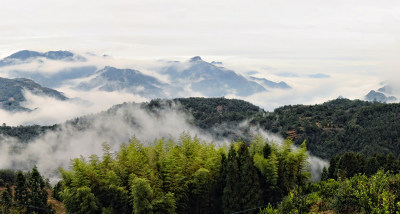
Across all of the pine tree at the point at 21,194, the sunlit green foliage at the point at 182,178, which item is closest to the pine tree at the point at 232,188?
the sunlit green foliage at the point at 182,178

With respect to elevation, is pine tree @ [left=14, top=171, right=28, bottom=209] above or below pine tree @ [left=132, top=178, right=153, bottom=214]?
below

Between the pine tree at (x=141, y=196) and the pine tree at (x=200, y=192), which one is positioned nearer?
the pine tree at (x=141, y=196)

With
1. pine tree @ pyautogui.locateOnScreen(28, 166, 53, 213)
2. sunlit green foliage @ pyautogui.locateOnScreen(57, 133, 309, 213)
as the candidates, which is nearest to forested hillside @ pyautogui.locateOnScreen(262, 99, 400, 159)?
sunlit green foliage @ pyautogui.locateOnScreen(57, 133, 309, 213)

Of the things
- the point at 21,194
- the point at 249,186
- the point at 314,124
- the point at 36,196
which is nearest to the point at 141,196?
the point at 249,186

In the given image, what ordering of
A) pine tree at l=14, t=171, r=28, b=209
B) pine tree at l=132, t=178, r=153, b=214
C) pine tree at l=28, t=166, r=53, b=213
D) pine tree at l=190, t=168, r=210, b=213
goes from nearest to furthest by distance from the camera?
pine tree at l=132, t=178, r=153, b=214
pine tree at l=190, t=168, r=210, b=213
pine tree at l=14, t=171, r=28, b=209
pine tree at l=28, t=166, r=53, b=213

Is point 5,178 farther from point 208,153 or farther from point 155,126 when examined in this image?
point 155,126

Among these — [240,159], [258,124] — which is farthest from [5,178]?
[258,124]

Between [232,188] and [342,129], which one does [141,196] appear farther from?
[342,129]

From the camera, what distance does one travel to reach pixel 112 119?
11844 centimetres

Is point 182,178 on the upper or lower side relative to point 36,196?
upper

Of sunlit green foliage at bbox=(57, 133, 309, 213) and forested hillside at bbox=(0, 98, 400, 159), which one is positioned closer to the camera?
sunlit green foliage at bbox=(57, 133, 309, 213)

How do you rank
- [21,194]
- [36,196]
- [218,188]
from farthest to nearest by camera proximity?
1. [36,196]
2. [21,194]
3. [218,188]

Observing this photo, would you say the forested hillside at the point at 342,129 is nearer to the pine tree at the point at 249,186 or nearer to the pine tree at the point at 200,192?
the pine tree at the point at 249,186

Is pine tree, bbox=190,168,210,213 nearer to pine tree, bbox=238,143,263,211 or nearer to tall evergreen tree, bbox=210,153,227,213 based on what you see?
tall evergreen tree, bbox=210,153,227,213
